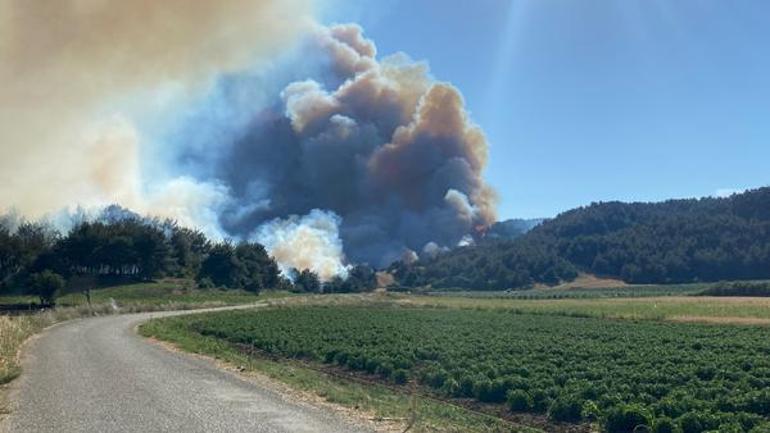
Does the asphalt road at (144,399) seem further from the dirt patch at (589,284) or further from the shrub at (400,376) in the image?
the dirt patch at (589,284)

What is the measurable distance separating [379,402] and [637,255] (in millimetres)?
157143

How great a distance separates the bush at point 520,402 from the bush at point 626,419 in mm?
3256

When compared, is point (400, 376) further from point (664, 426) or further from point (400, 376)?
point (664, 426)

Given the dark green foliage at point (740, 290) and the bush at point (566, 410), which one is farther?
the dark green foliage at point (740, 290)

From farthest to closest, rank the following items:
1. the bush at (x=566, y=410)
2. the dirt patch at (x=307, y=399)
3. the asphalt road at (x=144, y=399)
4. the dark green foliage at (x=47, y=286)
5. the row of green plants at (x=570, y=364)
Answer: the dark green foliage at (x=47, y=286) → the bush at (x=566, y=410) → the row of green plants at (x=570, y=364) → the dirt patch at (x=307, y=399) → the asphalt road at (x=144, y=399)

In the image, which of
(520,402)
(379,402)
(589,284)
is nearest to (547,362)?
(520,402)

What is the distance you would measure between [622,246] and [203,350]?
156407 millimetres

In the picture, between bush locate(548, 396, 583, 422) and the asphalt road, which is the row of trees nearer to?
the asphalt road

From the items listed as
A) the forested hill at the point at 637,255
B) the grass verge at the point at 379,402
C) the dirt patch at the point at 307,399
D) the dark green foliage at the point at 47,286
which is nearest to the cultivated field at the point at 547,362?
the grass verge at the point at 379,402

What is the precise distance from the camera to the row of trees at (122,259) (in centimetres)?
8744

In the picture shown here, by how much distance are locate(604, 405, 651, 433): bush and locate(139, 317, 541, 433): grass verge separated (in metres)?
1.85

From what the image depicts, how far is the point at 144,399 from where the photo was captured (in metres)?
18.1

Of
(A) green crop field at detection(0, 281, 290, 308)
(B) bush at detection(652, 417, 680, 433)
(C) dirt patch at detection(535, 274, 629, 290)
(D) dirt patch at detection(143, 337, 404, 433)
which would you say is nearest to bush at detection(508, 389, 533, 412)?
(B) bush at detection(652, 417, 680, 433)

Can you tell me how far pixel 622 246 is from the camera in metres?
173
